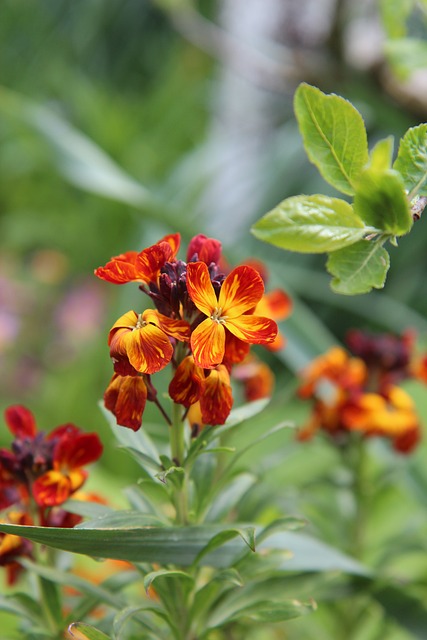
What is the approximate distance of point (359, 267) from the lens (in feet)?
0.97

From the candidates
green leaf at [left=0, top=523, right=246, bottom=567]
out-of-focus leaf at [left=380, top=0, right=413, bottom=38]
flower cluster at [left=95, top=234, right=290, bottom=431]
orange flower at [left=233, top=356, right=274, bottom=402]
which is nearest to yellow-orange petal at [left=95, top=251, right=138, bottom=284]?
flower cluster at [left=95, top=234, right=290, bottom=431]

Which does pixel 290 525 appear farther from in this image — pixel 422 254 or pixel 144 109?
pixel 144 109

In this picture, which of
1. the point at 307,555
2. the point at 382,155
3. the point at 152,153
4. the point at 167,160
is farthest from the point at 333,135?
the point at 167,160

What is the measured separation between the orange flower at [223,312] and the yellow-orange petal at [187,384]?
2 cm

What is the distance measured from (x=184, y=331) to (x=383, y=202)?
98 mm

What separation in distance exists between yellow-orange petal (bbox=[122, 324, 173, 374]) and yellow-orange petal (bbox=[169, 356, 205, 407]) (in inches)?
0.7

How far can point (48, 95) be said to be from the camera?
2652 mm

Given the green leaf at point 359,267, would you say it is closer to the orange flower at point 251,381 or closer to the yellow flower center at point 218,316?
the yellow flower center at point 218,316

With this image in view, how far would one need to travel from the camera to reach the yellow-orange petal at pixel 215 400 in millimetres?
308

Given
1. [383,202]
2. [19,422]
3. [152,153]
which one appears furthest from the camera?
[152,153]

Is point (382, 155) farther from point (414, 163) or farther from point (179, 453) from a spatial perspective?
point (179, 453)

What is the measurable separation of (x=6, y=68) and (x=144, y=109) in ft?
2.62

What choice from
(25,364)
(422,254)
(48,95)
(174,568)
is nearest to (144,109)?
(48,95)

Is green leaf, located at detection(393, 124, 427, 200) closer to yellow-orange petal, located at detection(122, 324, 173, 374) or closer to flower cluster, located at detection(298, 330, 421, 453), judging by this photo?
yellow-orange petal, located at detection(122, 324, 173, 374)
